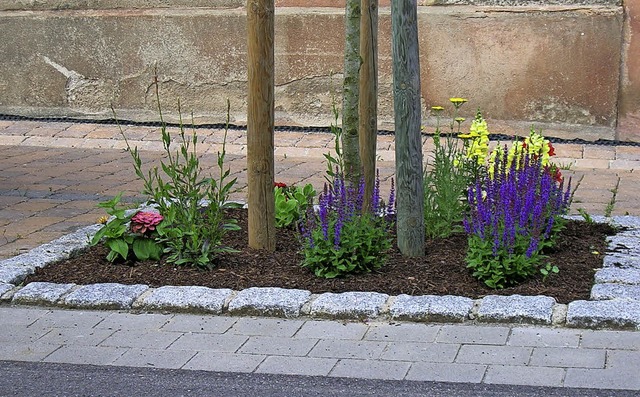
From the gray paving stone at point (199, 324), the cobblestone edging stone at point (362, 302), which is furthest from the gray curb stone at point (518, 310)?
the gray paving stone at point (199, 324)

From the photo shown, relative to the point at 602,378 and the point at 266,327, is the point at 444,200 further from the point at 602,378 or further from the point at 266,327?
the point at 602,378

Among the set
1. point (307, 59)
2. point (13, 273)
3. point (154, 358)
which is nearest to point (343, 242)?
point (154, 358)

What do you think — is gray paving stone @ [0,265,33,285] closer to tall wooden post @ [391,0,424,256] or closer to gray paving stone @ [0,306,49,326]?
gray paving stone @ [0,306,49,326]

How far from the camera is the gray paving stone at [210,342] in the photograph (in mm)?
4688

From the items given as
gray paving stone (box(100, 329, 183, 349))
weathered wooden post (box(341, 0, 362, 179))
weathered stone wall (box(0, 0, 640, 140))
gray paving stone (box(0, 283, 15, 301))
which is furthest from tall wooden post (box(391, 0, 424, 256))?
weathered stone wall (box(0, 0, 640, 140))

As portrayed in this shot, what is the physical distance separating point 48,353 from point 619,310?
2.42 m

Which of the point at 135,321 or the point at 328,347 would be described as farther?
the point at 135,321

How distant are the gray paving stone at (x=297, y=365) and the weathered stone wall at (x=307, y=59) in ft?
17.6

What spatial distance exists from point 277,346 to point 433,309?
28.6 inches

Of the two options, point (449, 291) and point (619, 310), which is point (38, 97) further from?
point (619, 310)

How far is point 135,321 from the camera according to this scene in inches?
199

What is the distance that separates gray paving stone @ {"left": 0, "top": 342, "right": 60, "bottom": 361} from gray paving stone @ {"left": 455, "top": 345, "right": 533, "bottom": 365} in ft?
5.63

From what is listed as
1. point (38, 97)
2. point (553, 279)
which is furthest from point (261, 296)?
point (38, 97)

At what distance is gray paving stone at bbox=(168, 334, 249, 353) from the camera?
4.69m
